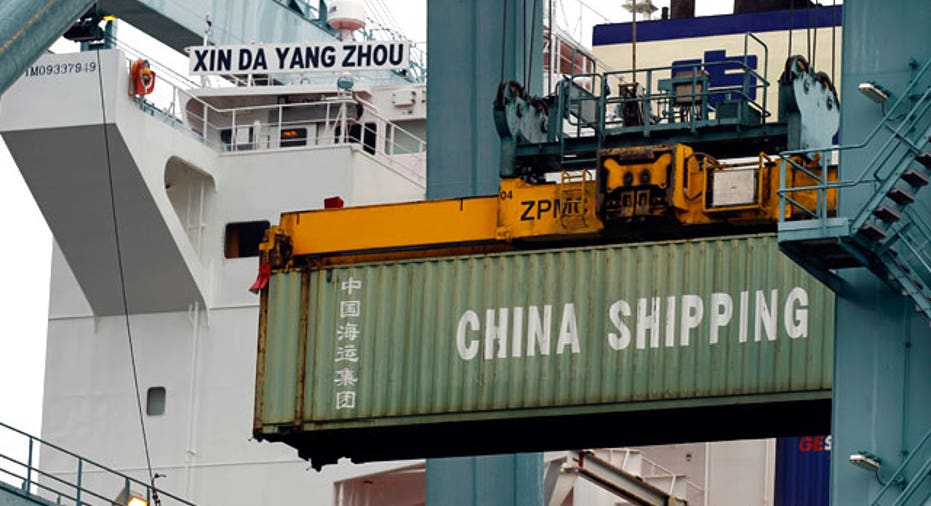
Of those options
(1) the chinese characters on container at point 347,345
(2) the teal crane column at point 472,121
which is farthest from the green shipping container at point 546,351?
(2) the teal crane column at point 472,121

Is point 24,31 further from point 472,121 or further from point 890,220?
point 890,220

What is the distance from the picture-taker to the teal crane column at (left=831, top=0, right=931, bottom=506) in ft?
66.9

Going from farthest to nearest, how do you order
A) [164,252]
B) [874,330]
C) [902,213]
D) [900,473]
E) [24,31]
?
[164,252]
[24,31]
[874,330]
[902,213]
[900,473]

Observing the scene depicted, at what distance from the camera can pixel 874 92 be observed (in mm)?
20703

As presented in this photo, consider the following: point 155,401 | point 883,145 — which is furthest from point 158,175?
point 883,145

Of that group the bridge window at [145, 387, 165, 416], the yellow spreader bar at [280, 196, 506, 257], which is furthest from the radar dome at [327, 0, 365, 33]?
the yellow spreader bar at [280, 196, 506, 257]

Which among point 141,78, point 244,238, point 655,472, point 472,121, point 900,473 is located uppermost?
point 141,78

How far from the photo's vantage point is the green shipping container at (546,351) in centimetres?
2684

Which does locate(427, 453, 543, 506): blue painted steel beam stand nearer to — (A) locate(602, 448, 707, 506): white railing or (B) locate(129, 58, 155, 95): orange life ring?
(A) locate(602, 448, 707, 506): white railing

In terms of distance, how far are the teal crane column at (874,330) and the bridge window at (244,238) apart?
786 inches

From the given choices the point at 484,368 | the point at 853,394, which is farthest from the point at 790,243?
the point at 484,368

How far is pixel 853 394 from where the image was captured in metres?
20.7

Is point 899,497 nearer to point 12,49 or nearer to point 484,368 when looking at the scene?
point 484,368

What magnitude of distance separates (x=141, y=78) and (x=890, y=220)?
2108 cm
